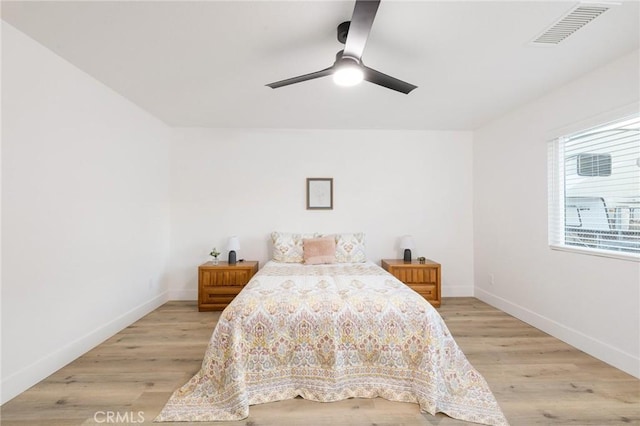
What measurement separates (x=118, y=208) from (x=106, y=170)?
0.42 m

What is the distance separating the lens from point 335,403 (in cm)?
182

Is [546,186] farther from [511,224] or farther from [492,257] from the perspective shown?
[492,257]

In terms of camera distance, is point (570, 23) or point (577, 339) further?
point (577, 339)

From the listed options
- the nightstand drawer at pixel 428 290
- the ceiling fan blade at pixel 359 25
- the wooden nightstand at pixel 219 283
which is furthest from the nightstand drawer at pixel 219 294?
the ceiling fan blade at pixel 359 25

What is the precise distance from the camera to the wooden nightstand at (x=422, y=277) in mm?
3682

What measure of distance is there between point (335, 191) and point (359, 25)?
9.01 ft

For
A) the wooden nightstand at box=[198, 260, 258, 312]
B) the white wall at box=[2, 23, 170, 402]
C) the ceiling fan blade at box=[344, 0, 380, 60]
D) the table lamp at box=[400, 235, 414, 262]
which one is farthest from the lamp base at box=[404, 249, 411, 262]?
the white wall at box=[2, 23, 170, 402]

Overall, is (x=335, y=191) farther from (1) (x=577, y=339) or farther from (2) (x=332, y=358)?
(1) (x=577, y=339)

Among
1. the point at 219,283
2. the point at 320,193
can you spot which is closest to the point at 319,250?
the point at 320,193

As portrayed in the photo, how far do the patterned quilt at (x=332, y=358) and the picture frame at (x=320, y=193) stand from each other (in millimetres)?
2239

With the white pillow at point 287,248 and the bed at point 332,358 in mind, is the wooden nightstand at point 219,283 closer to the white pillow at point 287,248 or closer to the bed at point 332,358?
the white pillow at point 287,248

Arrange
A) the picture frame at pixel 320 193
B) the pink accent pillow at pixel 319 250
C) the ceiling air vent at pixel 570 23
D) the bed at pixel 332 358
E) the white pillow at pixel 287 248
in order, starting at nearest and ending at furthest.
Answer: the ceiling air vent at pixel 570 23 → the bed at pixel 332 358 → the pink accent pillow at pixel 319 250 → the white pillow at pixel 287 248 → the picture frame at pixel 320 193

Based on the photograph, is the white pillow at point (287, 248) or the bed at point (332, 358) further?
the white pillow at point (287, 248)

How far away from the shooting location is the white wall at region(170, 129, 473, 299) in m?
4.05
